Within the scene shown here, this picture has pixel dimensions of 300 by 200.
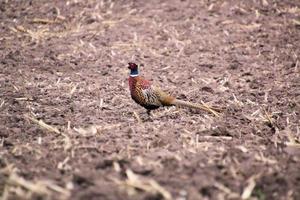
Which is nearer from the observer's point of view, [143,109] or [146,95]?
[146,95]

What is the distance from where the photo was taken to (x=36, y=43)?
706cm

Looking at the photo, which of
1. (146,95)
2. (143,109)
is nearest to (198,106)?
(146,95)

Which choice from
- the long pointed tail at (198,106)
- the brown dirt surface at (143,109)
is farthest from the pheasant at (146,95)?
the brown dirt surface at (143,109)

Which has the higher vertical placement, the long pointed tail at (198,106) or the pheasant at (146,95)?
the pheasant at (146,95)

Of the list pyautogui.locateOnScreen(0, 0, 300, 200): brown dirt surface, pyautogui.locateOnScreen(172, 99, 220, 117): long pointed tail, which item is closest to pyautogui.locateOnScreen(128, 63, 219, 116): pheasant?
pyautogui.locateOnScreen(172, 99, 220, 117): long pointed tail

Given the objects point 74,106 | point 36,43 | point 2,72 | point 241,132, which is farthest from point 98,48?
point 241,132

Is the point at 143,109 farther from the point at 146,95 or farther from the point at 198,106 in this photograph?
the point at 198,106

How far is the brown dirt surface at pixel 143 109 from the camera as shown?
3222mm

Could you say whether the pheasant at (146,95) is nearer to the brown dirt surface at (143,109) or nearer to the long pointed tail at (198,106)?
the long pointed tail at (198,106)

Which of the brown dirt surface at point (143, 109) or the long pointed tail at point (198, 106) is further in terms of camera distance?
the long pointed tail at point (198, 106)

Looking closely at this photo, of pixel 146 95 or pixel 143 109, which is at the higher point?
pixel 146 95

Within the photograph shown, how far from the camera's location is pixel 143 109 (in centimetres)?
507

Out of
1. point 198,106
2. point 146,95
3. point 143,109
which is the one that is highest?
point 146,95

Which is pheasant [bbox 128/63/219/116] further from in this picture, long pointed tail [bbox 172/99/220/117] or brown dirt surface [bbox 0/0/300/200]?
brown dirt surface [bbox 0/0/300/200]
